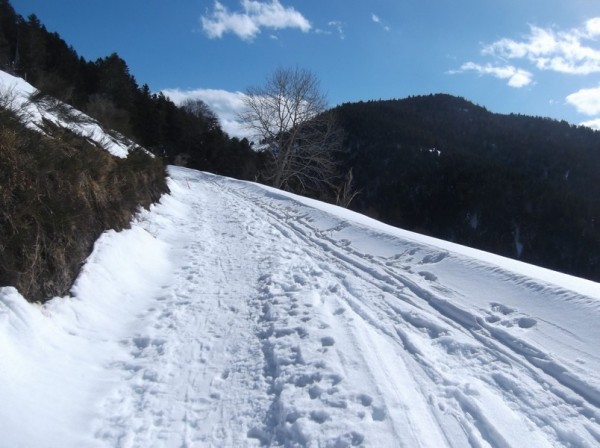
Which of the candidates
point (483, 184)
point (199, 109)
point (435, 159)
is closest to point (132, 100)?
point (199, 109)

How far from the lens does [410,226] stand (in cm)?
9162

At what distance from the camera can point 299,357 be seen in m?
3.92

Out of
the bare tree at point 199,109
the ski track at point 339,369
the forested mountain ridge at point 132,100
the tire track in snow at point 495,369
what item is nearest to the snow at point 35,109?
the ski track at point 339,369

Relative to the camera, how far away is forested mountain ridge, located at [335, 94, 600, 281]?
85.6m

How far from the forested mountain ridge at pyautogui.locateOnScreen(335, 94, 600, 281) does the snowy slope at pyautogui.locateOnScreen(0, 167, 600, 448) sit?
66206 millimetres

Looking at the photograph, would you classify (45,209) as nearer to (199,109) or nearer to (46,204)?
(46,204)

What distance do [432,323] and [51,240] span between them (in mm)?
4247

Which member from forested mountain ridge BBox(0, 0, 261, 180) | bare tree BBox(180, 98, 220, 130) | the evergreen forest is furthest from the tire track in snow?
bare tree BBox(180, 98, 220, 130)

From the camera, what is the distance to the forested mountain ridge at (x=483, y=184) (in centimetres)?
8557

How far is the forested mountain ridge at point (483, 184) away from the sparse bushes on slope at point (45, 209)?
66104mm

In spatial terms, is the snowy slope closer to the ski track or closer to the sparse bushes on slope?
the ski track

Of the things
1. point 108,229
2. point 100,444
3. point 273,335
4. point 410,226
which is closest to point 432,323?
point 273,335

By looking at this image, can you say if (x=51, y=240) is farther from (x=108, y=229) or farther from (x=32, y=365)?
(x=108, y=229)

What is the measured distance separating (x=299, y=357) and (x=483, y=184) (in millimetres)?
98649
